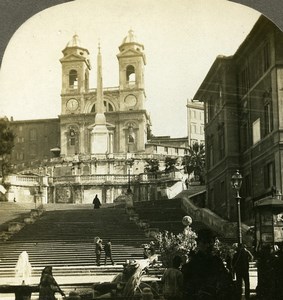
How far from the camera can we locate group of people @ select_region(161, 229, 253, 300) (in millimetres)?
6723

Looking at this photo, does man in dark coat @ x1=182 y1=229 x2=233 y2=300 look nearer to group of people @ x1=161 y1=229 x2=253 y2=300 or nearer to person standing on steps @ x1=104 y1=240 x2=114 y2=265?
group of people @ x1=161 y1=229 x2=253 y2=300

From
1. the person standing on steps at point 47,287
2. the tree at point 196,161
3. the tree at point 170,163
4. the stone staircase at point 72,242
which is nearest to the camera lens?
the person standing on steps at point 47,287

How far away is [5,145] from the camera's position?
845 cm

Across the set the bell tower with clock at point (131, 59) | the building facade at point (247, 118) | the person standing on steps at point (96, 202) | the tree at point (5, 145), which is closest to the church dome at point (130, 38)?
the bell tower with clock at point (131, 59)

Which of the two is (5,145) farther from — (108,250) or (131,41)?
(131,41)

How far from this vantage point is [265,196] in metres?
8.64

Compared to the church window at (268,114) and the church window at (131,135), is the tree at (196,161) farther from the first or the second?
the church window at (131,135)

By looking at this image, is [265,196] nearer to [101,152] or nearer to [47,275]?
[47,275]

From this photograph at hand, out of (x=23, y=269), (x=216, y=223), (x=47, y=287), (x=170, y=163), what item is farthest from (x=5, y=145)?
(x=170, y=163)

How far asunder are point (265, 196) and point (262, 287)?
3.73 feet

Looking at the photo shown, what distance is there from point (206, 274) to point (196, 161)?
3.18m

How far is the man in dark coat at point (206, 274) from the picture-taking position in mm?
6715

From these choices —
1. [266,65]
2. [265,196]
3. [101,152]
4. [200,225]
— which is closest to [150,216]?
[200,225]

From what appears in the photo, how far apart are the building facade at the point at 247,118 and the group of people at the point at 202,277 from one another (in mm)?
1843
